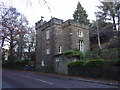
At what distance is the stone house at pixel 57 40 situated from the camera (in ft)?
90.9

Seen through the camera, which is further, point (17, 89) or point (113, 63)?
point (113, 63)

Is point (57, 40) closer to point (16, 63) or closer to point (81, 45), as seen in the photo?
point (81, 45)

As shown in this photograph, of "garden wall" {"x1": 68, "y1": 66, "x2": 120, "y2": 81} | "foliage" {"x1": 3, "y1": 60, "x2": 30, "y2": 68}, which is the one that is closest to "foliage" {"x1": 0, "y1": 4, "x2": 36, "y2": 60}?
"foliage" {"x1": 3, "y1": 60, "x2": 30, "y2": 68}

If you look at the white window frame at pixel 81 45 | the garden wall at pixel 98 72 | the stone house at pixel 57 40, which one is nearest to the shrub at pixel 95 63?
the garden wall at pixel 98 72

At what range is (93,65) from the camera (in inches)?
693

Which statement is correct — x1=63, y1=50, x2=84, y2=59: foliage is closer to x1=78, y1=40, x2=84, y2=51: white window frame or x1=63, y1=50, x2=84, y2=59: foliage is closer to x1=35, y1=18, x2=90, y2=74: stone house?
x1=35, y1=18, x2=90, y2=74: stone house

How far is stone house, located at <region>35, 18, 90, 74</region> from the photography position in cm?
2770

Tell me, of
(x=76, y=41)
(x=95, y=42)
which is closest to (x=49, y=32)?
(x=76, y=41)

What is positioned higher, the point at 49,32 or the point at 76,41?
the point at 49,32

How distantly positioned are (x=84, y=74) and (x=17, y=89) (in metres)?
11.3

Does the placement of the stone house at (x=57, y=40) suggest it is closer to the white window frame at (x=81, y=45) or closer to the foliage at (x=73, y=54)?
the white window frame at (x=81, y=45)

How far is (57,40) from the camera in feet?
97.9

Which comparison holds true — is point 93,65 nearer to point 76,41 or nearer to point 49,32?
point 76,41

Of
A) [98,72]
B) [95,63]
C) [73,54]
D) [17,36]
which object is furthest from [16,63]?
[98,72]
